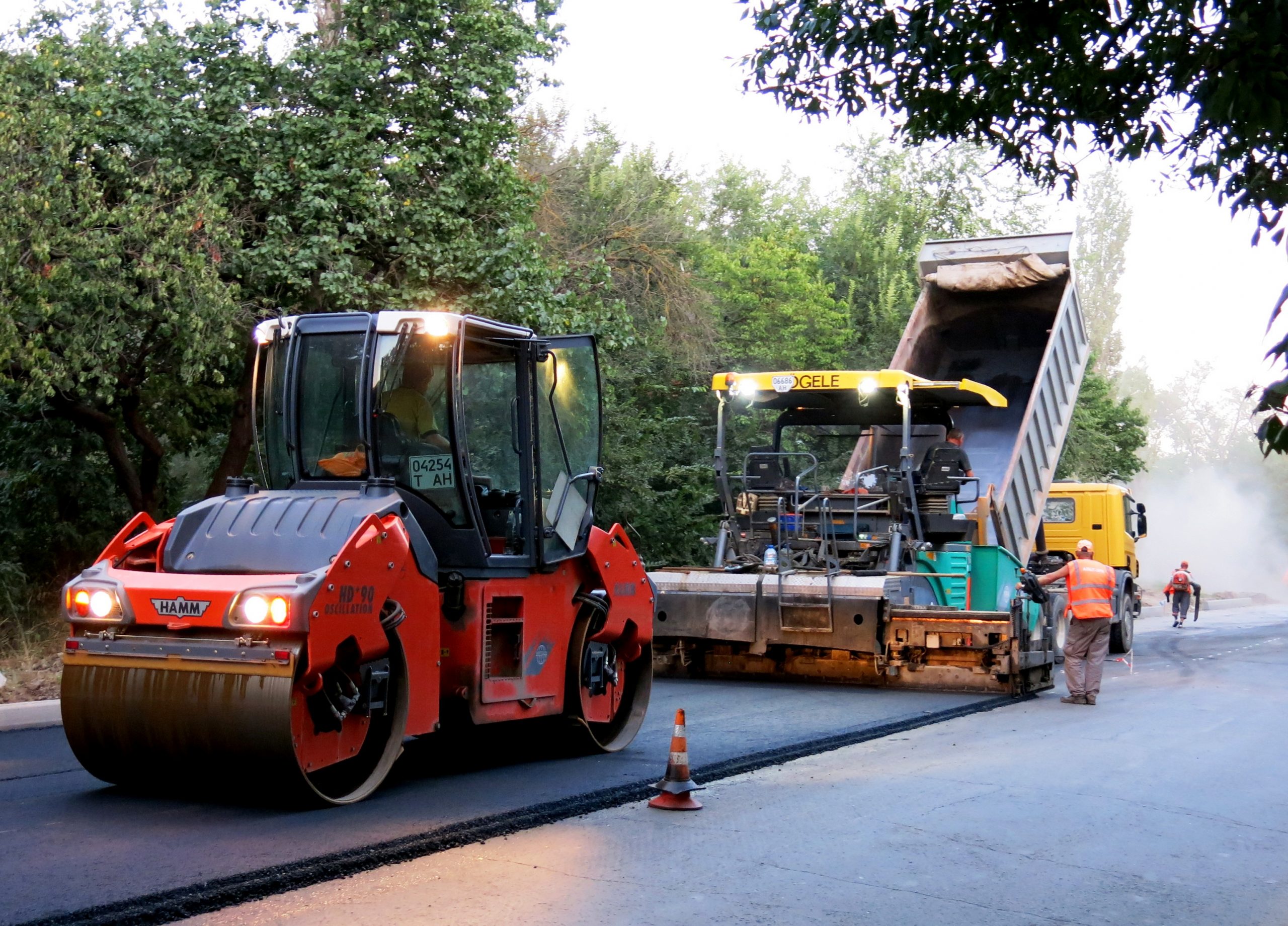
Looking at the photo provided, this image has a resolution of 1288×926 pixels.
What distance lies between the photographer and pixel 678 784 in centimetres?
680

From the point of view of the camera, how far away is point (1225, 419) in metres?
91.4

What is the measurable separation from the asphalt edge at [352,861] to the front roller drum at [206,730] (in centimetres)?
64

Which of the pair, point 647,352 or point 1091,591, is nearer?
point 1091,591

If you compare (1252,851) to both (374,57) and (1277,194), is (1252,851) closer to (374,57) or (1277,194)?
(1277,194)

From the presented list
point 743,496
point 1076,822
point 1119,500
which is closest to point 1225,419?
point 1119,500

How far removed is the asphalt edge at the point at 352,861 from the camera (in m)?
4.68

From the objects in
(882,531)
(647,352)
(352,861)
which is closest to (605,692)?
(352,861)

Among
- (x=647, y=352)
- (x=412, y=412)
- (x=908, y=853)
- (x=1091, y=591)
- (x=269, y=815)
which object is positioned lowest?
(x=908, y=853)

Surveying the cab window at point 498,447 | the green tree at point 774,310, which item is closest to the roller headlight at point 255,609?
the cab window at point 498,447

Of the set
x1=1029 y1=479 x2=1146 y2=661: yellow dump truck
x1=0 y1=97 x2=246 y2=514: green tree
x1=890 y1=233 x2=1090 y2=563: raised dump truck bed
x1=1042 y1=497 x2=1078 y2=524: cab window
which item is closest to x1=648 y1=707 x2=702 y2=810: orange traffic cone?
x1=0 y1=97 x2=246 y2=514: green tree

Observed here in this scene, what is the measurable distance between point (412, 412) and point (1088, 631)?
732 cm

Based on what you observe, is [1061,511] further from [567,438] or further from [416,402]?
[416,402]

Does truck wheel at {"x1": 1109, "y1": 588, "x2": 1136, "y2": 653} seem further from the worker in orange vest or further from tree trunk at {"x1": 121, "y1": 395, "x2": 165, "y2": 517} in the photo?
tree trunk at {"x1": 121, "y1": 395, "x2": 165, "y2": 517}

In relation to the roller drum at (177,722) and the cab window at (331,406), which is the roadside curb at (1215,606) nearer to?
the cab window at (331,406)
